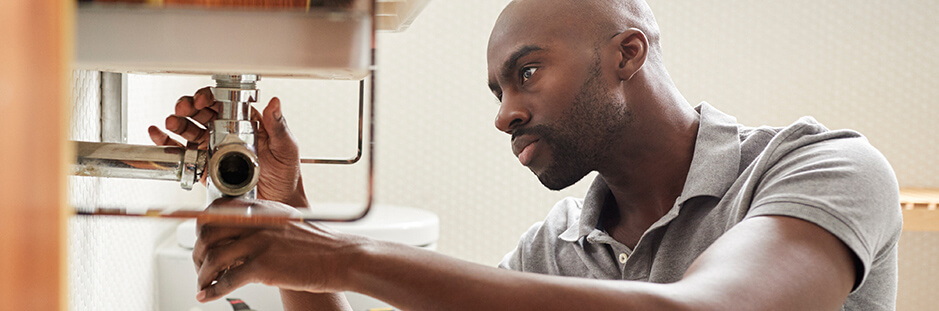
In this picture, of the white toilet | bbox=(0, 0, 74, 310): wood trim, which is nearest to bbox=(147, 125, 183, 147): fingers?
bbox=(0, 0, 74, 310): wood trim

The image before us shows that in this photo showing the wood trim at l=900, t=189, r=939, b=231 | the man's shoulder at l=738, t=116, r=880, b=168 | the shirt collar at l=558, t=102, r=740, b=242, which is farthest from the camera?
the wood trim at l=900, t=189, r=939, b=231

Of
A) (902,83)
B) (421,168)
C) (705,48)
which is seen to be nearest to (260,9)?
(421,168)

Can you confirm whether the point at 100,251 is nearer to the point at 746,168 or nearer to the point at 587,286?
the point at 587,286

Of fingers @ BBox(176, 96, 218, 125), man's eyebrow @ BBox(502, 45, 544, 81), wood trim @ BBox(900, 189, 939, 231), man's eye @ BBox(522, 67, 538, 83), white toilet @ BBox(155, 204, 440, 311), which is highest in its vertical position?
man's eyebrow @ BBox(502, 45, 544, 81)

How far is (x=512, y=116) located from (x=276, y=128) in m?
0.35

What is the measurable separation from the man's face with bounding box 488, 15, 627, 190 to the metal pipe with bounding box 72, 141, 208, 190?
18.4 inches

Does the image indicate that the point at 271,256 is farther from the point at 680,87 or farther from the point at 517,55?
the point at 680,87

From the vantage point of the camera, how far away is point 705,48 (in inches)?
61.7

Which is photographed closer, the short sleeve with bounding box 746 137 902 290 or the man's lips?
the short sleeve with bounding box 746 137 902 290

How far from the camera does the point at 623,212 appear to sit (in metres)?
0.93

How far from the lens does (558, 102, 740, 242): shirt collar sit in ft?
2.57

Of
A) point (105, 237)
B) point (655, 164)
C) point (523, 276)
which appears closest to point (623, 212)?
point (655, 164)

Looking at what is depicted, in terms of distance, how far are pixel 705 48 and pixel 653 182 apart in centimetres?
78

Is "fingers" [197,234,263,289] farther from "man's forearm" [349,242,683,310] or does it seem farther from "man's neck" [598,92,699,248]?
"man's neck" [598,92,699,248]
